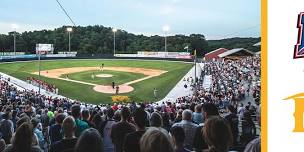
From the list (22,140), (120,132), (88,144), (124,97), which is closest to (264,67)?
(88,144)

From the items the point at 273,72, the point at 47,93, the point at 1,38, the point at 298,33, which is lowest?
the point at 47,93

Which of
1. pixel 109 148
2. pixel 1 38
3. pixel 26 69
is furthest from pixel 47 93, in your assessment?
pixel 1 38

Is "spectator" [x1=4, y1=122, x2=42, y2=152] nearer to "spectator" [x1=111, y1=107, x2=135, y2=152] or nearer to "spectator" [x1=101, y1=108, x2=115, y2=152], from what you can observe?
"spectator" [x1=111, y1=107, x2=135, y2=152]

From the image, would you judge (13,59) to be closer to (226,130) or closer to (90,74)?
(90,74)

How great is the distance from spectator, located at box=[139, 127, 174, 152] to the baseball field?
3873 cm

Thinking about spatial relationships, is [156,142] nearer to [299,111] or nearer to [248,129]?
[299,111]

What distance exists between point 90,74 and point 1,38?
54.9 metres

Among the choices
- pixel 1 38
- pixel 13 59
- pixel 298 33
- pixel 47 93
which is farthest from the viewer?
pixel 1 38

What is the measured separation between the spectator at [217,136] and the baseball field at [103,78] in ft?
126

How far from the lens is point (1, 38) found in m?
108

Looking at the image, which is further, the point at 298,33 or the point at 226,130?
the point at 226,130

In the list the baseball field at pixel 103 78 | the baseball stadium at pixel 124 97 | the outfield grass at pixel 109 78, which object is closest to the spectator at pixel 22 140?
the baseball stadium at pixel 124 97

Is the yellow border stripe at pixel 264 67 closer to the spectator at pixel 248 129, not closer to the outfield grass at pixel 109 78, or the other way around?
the spectator at pixel 248 129

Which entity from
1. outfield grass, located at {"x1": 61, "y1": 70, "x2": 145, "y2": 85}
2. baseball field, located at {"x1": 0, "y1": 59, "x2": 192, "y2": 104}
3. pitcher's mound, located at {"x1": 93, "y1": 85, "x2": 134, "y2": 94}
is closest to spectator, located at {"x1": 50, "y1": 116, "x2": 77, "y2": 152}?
baseball field, located at {"x1": 0, "y1": 59, "x2": 192, "y2": 104}
